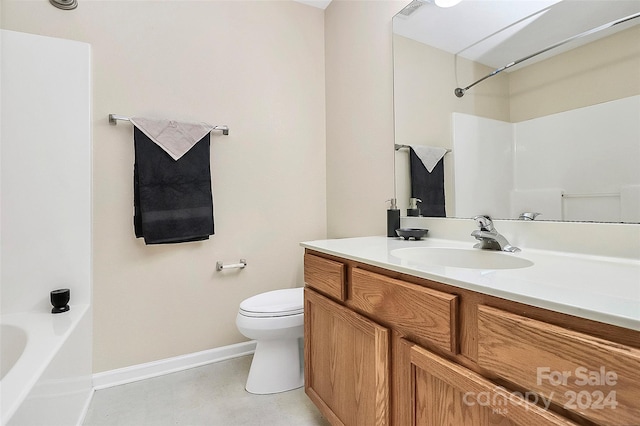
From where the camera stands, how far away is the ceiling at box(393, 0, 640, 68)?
0.98m

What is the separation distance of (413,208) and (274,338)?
3.27ft

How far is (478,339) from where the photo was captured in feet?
2.19

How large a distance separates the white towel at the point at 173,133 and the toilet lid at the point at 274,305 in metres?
0.97

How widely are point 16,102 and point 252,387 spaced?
6.02 feet

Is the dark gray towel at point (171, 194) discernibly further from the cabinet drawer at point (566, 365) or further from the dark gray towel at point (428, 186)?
the cabinet drawer at point (566, 365)

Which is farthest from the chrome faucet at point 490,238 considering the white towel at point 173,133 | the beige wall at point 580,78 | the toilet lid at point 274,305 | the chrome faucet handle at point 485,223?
the white towel at point 173,133

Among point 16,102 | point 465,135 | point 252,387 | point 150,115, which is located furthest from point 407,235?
point 16,102

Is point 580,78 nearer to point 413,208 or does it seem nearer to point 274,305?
point 413,208

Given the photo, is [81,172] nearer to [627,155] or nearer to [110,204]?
[110,204]

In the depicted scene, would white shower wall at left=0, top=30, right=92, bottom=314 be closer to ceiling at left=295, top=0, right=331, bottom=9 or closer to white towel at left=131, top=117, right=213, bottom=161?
white towel at left=131, top=117, right=213, bottom=161

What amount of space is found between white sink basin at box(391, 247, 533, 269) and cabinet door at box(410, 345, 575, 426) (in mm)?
338

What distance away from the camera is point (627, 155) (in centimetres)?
90

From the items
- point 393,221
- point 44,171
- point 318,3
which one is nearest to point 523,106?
point 393,221

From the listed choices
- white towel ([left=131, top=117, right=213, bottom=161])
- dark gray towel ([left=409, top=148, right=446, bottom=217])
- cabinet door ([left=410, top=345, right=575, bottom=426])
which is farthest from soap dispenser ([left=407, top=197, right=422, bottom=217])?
white towel ([left=131, top=117, right=213, bottom=161])
